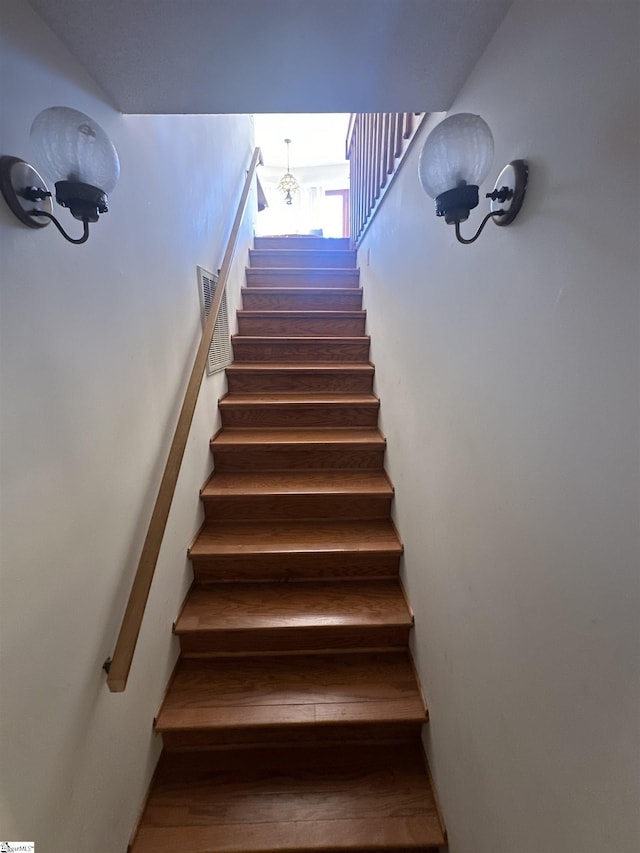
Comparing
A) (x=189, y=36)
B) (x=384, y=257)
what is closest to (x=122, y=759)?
(x=189, y=36)

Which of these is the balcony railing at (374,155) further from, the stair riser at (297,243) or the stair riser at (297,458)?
the stair riser at (297,458)

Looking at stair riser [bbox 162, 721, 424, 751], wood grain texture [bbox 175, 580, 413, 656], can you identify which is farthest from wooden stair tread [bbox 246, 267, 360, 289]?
stair riser [bbox 162, 721, 424, 751]

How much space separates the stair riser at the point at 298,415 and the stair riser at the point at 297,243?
2315mm

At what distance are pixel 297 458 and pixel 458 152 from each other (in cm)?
157

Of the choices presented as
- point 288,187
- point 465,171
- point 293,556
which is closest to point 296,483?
point 293,556

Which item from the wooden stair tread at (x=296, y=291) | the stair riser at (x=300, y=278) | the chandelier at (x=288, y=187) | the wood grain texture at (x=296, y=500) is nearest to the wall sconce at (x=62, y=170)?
the wood grain texture at (x=296, y=500)

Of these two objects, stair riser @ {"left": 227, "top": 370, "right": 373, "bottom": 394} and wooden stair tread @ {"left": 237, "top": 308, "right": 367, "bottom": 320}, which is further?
wooden stair tread @ {"left": 237, "top": 308, "right": 367, "bottom": 320}

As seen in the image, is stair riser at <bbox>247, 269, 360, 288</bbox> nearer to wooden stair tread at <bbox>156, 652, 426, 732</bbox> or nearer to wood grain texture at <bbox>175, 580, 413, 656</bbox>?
wood grain texture at <bbox>175, 580, 413, 656</bbox>

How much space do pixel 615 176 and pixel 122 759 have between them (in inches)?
68.4

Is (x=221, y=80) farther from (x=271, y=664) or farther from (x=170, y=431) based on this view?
(x=271, y=664)

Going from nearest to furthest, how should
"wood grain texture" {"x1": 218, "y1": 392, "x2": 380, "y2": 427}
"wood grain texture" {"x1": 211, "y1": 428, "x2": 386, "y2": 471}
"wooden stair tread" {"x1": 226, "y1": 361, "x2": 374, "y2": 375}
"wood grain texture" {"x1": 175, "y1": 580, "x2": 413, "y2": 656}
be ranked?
"wood grain texture" {"x1": 175, "y1": 580, "x2": 413, "y2": 656} → "wood grain texture" {"x1": 211, "y1": 428, "x2": 386, "y2": 471} → "wood grain texture" {"x1": 218, "y1": 392, "x2": 380, "y2": 427} → "wooden stair tread" {"x1": 226, "y1": 361, "x2": 374, "y2": 375}

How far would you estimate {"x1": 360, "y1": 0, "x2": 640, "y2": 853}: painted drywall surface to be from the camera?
45cm

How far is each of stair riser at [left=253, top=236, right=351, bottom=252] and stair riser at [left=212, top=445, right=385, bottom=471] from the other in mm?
2628

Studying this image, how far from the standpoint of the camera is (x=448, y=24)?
2.42 feet
